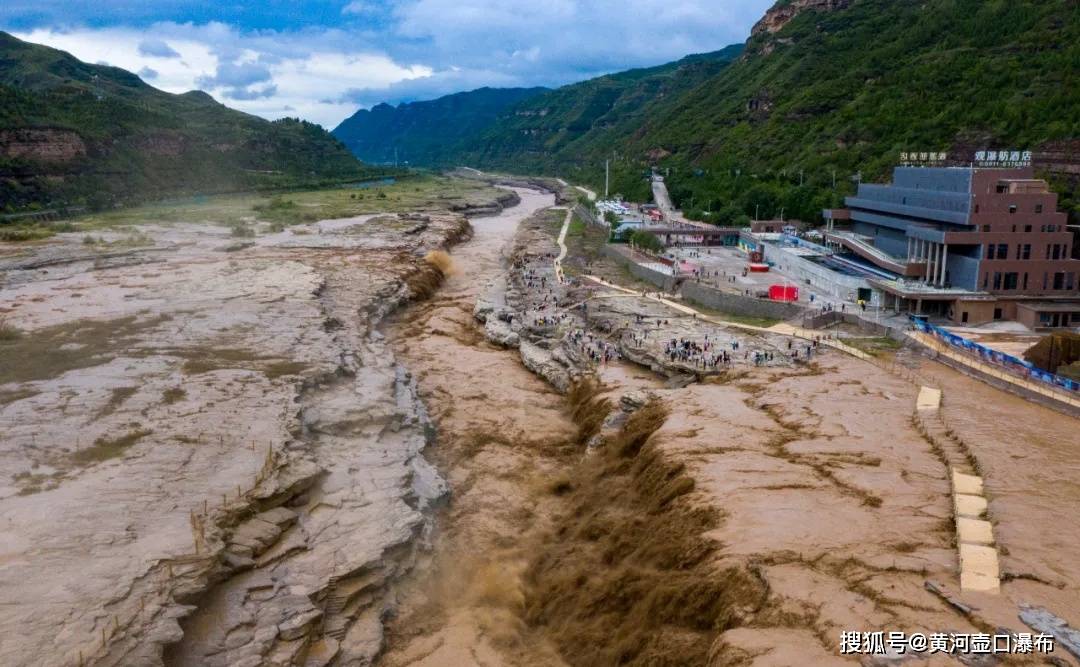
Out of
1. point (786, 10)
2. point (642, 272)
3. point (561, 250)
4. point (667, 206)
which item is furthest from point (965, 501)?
point (786, 10)

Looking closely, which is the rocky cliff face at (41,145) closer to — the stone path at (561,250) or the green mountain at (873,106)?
the stone path at (561,250)

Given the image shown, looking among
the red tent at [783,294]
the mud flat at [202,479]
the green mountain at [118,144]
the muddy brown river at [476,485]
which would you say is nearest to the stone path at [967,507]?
the muddy brown river at [476,485]

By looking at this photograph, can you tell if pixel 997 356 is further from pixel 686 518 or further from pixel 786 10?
pixel 786 10

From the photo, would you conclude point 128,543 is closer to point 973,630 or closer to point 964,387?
point 973,630

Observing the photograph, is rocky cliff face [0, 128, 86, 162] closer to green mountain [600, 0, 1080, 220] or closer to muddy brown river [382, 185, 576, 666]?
muddy brown river [382, 185, 576, 666]

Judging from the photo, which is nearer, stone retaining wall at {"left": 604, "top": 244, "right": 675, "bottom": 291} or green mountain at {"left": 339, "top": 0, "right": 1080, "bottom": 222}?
stone retaining wall at {"left": 604, "top": 244, "right": 675, "bottom": 291}

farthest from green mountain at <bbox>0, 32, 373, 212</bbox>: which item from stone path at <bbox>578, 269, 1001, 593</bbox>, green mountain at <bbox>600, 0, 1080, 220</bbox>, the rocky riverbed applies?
stone path at <bbox>578, 269, 1001, 593</bbox>
